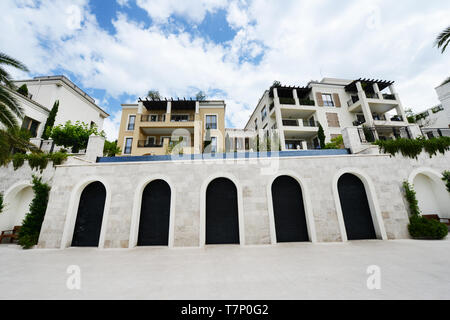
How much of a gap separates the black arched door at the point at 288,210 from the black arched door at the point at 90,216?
884 cm

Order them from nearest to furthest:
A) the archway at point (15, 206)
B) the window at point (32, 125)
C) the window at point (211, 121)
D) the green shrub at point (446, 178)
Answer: the green shrub at point (446, 178) → the archway at point (15, 206) → the window at point (32, 125) → the window at point (211, 121)

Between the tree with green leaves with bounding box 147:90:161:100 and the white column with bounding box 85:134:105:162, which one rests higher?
the tree with green leaves with bounding box 147:90:161:100

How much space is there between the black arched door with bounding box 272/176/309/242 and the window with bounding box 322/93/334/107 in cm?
2021

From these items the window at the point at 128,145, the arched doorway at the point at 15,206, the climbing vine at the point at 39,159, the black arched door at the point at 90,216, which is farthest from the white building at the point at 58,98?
the black arched door at the point at 90,216

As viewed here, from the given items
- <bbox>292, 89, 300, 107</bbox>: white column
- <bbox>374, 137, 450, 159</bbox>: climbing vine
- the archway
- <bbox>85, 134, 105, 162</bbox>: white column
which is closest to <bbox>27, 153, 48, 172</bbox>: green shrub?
the archway

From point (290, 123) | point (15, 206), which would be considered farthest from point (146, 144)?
point (290, 123)

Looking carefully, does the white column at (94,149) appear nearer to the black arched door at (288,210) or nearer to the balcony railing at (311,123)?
the black arched door at (288,210)

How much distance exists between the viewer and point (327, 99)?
923 inches

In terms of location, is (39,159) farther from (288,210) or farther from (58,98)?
(58,98)

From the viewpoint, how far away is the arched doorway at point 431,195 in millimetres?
9023

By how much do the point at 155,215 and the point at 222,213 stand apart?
3.35m

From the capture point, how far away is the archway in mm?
9555

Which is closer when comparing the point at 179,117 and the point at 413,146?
the point at 413,146

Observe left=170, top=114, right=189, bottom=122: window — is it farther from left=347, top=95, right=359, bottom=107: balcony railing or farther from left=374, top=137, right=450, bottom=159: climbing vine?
left=347, top=95, right=359, bottom=107: balcony railing
